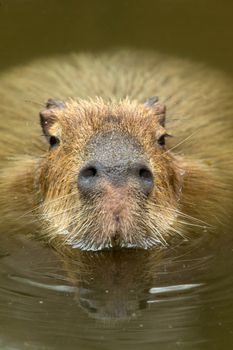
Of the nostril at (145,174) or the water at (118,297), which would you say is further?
the nostril at (145,174)

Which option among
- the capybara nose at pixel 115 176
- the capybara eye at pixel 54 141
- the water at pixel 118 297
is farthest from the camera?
the capybara eye at pixel 54 141

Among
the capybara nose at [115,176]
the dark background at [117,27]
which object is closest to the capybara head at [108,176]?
the capybara nose at [115,176]

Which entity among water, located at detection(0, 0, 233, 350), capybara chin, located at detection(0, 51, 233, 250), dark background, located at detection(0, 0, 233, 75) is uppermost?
dark background, located at detection(0, 0, 233, 75)

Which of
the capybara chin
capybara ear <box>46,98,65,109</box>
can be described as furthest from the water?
capybara ear <box>46,98,65,109</box>

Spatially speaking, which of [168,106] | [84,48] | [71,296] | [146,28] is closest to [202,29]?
[146,28]

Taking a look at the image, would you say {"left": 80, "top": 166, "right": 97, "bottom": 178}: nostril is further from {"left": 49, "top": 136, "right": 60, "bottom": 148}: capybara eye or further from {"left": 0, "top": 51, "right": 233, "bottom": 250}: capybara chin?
{"left": 49, "top": 136, "right": 60, "bottom": 148}: capybara eye

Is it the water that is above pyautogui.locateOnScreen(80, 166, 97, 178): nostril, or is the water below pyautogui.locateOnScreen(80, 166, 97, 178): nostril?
below

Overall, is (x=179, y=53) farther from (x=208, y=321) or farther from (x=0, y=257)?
(x=208, y=321)

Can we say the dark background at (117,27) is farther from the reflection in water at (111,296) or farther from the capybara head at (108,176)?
the reflection in water at (111,296)
